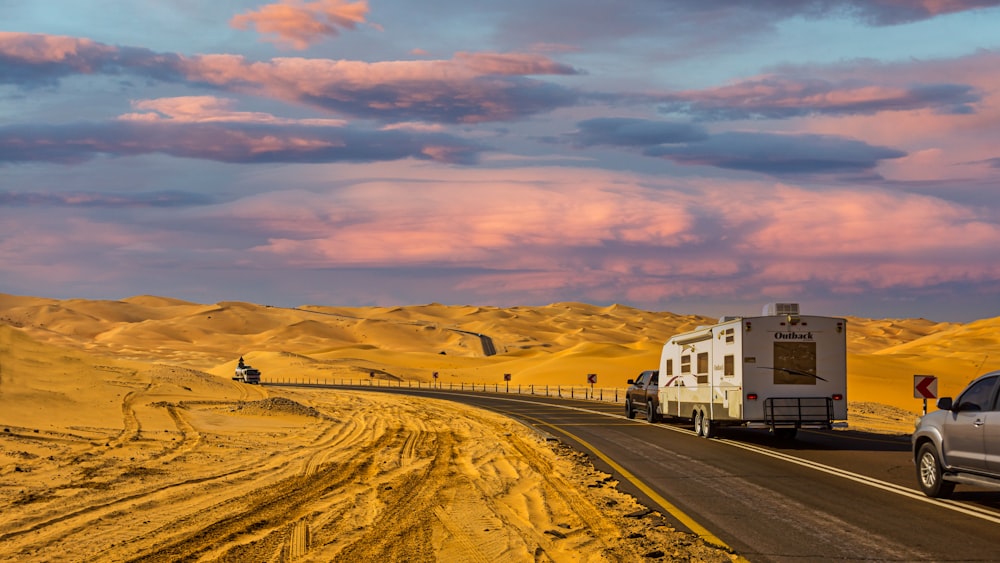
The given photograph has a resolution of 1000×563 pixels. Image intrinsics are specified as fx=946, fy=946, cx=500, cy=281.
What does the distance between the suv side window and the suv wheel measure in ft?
2.88

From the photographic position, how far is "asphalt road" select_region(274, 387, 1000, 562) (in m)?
10.2

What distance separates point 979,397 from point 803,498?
2808 mm

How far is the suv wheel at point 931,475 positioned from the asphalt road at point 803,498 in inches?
7.7

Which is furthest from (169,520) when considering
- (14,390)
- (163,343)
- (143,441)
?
(163,343)

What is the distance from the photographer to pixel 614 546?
10.1m

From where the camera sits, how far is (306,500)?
13477mm

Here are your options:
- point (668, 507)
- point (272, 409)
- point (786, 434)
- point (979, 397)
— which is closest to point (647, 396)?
point (786, 434)

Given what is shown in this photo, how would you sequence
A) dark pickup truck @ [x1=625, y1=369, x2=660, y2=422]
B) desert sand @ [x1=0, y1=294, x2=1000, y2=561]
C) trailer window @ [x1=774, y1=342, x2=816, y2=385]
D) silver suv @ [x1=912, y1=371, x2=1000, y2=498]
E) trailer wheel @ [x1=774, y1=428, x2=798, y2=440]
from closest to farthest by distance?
1. desert sand @ [x1=0, y1=294, x2=1000, y2=561]
2. silver suv @ [x1=912, y1=371, x2=1000, y2=498]
3. trailer window @ [x1=774, y1=342, x2=816, y2=385]
4. trailer wheel @ [x1=774, y1=428, x2=798, y2=440]
5. dark pickup truck @ [x1=625, y1=369, x2=660, y2=422]

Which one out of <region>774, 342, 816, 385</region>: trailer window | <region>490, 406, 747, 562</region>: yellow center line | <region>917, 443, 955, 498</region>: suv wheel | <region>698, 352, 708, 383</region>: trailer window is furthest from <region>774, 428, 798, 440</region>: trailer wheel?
<region>917, 443, 955, 498</region>: suv wheel

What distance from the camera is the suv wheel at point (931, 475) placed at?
13648 millimetres

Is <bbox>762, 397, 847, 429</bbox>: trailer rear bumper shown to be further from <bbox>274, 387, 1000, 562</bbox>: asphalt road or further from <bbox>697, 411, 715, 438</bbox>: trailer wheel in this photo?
<bbox>697, 411, 715, 438</bbox>: trailer wheel

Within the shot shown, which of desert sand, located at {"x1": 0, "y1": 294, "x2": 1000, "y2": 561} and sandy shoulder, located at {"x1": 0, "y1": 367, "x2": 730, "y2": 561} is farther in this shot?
desert sand, located at {"x1": 0, "y1": 294, "x2": 1000, "y2": 561}

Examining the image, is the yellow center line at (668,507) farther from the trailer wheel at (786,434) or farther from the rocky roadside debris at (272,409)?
the rocky roadside debris at (272,409)

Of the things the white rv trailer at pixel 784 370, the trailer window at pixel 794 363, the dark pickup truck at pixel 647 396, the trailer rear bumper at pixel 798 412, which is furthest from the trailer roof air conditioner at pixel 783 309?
the dark pickup truck at pixel 647 396
